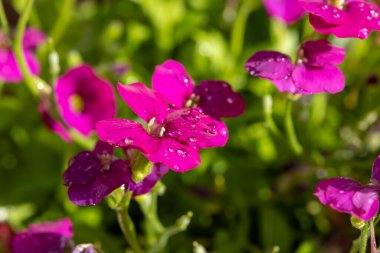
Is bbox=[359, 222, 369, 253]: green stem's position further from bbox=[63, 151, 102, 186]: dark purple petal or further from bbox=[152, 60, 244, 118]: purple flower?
bbox=[63, 151, 102, 186]: dark purple petal

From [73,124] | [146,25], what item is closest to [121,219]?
[73,124]

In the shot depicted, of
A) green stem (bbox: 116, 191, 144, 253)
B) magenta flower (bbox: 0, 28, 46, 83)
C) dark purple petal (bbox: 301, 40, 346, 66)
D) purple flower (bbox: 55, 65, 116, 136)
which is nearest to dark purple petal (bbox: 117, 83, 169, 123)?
green stem (bbox: 116, 191, 144, 253)

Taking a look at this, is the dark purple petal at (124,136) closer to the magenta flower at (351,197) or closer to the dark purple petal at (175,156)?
the dark purple petal at (175,156)

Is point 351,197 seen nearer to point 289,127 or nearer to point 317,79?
point 317,79

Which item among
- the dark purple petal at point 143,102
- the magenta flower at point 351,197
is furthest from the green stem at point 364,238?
the dark purple petal at point 143,102

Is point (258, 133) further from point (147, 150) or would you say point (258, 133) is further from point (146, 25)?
point (147, 150)

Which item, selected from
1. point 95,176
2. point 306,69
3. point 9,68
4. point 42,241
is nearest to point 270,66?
point 306,69
